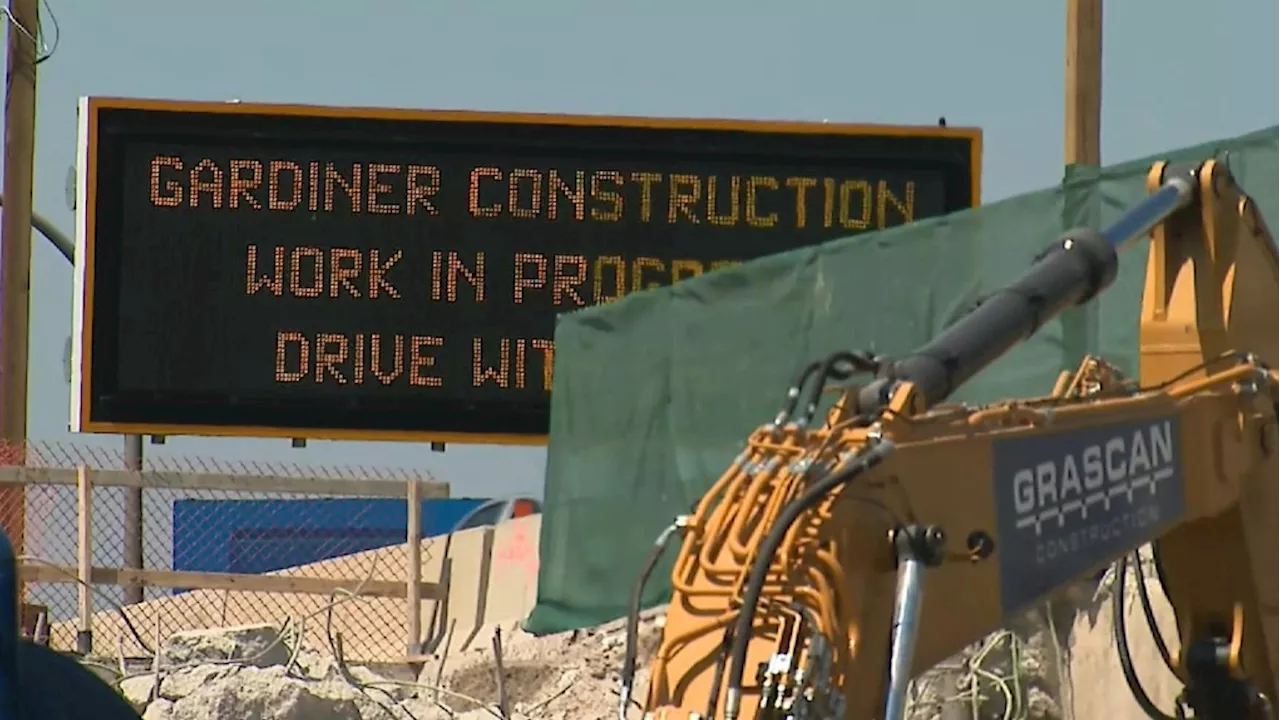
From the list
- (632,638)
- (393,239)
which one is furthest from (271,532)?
(632,638)

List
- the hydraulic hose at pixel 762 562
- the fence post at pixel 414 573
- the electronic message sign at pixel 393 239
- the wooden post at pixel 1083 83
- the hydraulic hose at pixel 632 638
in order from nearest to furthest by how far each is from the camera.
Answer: the hydraulic hose at pixel 762 562 < the hydraulic hose at pixel 632 638 < the wooden post at pixel 1083 83 < the fence post at pixel 414 573 < the electronic message sign at pixel 393 239

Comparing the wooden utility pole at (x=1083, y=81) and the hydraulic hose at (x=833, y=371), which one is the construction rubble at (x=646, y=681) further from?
the hydraulic hose at (x=833, y=371)

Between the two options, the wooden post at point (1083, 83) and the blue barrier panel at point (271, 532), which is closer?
the wooden post at point (1083, 83)

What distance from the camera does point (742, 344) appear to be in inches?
511

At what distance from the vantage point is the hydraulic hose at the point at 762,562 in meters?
4.42

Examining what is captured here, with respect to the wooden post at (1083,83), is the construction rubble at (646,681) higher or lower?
lower

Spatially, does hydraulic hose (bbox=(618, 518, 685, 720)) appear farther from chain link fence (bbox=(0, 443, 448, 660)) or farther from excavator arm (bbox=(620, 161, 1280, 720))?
chain link fence (bbox=(0, 443, 448, 660))

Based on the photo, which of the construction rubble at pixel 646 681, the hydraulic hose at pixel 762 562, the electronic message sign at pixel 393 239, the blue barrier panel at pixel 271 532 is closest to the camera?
the hydraulic hose at pixel 762 562

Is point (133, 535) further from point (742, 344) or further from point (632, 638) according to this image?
point (632, 638)

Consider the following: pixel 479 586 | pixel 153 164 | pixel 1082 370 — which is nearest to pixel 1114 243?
pixel 1082 370

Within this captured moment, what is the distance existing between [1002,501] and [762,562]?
1.04 meters

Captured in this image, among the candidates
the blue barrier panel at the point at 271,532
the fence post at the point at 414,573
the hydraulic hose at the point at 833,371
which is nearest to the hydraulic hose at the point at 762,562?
the hydraulic hose at the point at 833,371

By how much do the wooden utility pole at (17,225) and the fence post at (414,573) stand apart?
5.16m

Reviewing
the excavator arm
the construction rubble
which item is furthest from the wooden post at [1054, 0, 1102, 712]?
the excavator arm
